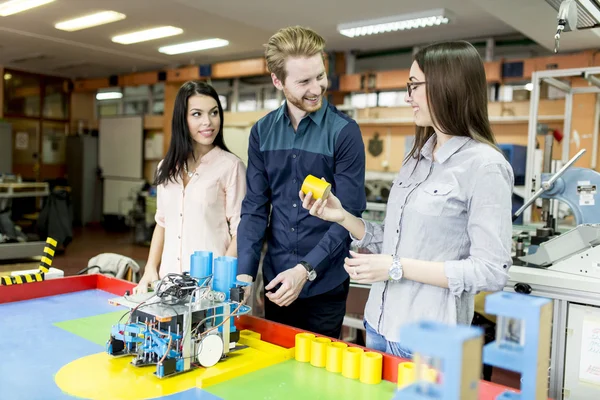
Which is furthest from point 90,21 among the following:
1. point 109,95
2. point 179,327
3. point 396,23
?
point 179,327

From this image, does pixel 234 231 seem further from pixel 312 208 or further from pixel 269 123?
pixel 312 208

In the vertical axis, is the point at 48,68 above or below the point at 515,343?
above

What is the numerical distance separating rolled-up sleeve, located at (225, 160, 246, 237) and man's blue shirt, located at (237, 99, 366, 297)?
14 centimetres

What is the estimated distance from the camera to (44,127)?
10594 mm

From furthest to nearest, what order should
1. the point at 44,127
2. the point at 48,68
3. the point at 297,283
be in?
the point at 44,127 < the point at 48,68 < the point at 297,283

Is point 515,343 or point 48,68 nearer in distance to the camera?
point 515,343

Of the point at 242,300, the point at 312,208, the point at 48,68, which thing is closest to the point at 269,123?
the point at 312,208

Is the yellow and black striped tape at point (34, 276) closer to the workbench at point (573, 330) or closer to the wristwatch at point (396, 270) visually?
the wristwatch at point (396, 270)

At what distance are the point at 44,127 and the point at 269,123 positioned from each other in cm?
1009

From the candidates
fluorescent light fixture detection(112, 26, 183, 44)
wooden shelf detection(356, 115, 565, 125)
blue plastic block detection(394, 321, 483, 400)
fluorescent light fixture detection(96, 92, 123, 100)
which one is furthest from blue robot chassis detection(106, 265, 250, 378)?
fluorescent light fixture detection(96, 92, 123, 100)

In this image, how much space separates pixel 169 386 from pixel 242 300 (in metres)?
0.32

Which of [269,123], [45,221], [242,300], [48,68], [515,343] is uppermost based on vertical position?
[48,68]

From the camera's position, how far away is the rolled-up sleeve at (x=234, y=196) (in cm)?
207

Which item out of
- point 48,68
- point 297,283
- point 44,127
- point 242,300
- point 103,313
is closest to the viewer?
point 242,300
